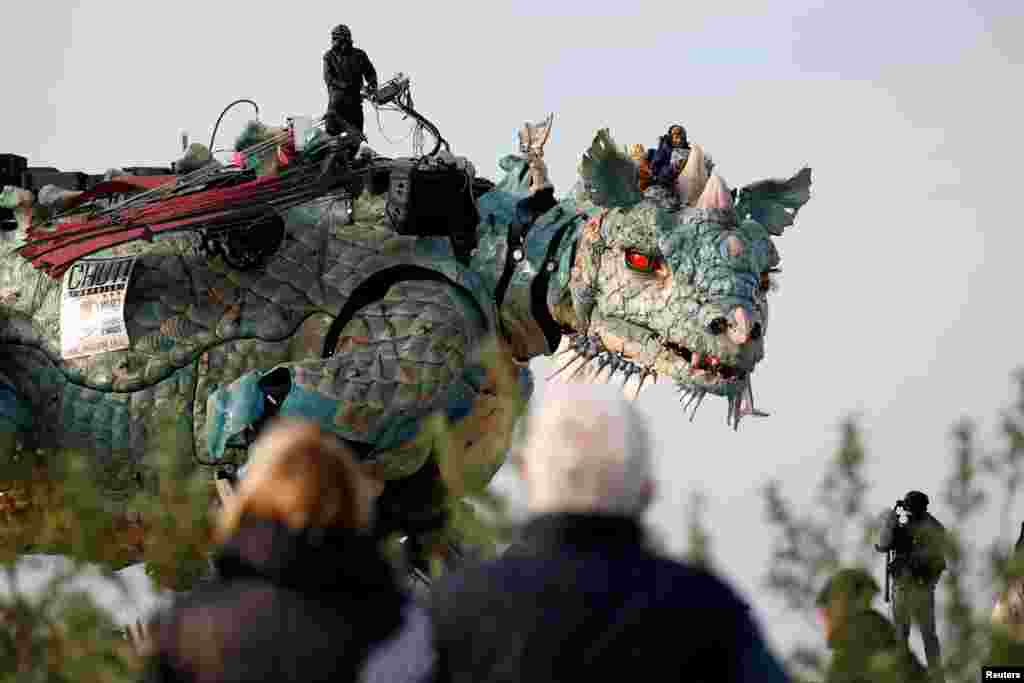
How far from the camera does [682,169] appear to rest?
37.1 ft

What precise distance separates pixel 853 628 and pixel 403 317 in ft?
16.8

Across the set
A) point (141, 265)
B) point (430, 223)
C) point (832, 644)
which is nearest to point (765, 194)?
point (430, 223)

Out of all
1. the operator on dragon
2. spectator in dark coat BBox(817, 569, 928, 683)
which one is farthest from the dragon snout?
spectator in dark coat BBox(817, 569, 928, 683)

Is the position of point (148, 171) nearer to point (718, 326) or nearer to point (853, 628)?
point (718, 326)

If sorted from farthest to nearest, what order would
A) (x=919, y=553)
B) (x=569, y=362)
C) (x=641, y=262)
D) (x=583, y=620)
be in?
(x=569, y=362) < (x=641, y=262) < (x=919, y=553) < (x=583, y=620)

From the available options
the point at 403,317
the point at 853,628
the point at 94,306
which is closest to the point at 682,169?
the point at 403,317

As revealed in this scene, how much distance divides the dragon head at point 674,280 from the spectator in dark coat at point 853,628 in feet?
13.2

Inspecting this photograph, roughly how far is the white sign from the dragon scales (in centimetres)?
7

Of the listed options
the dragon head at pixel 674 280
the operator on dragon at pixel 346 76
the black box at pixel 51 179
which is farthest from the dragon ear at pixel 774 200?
the black box at pixel 51 179

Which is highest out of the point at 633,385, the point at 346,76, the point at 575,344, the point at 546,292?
the point at 346,76

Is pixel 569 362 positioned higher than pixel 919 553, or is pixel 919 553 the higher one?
pixel 569 362

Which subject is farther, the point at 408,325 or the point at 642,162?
the point at 642,162

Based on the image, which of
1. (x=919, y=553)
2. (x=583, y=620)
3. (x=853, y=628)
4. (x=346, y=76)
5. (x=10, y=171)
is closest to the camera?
(x=583, y=620)

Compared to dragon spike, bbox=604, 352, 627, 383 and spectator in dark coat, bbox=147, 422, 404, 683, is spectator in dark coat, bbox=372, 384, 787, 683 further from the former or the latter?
dragon spike, bbox=604, 352, 627, 383
